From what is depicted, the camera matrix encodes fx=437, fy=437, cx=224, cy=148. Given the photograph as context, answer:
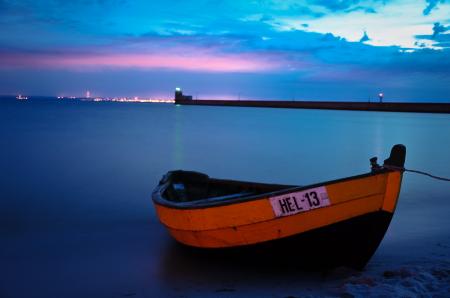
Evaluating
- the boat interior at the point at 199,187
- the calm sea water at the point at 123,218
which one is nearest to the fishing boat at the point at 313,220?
the calm sea water at the point at 123,218

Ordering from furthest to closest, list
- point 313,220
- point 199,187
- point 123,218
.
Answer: point 123,218 < point 199,187 < point 313,220

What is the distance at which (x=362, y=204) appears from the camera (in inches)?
198

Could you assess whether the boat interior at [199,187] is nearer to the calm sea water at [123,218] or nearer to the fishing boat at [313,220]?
the calm sea water at [123,218]

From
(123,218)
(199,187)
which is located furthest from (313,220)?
(123,218)

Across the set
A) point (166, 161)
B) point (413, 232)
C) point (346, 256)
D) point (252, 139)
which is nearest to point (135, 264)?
point (346, 256)

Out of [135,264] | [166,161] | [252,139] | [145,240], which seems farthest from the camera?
[252,139]

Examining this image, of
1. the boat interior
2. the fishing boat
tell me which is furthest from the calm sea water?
the boat interior

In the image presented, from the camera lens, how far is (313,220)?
5059mm

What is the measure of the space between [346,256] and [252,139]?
75.4 feet

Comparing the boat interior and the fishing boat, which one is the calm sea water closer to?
the fishing boat

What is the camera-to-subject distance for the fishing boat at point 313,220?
5.00 m

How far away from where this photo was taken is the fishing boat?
5.00m

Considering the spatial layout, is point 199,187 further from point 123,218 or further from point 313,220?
point 313,220

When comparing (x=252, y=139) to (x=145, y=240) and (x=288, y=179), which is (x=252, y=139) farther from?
(x=145, y=240)
